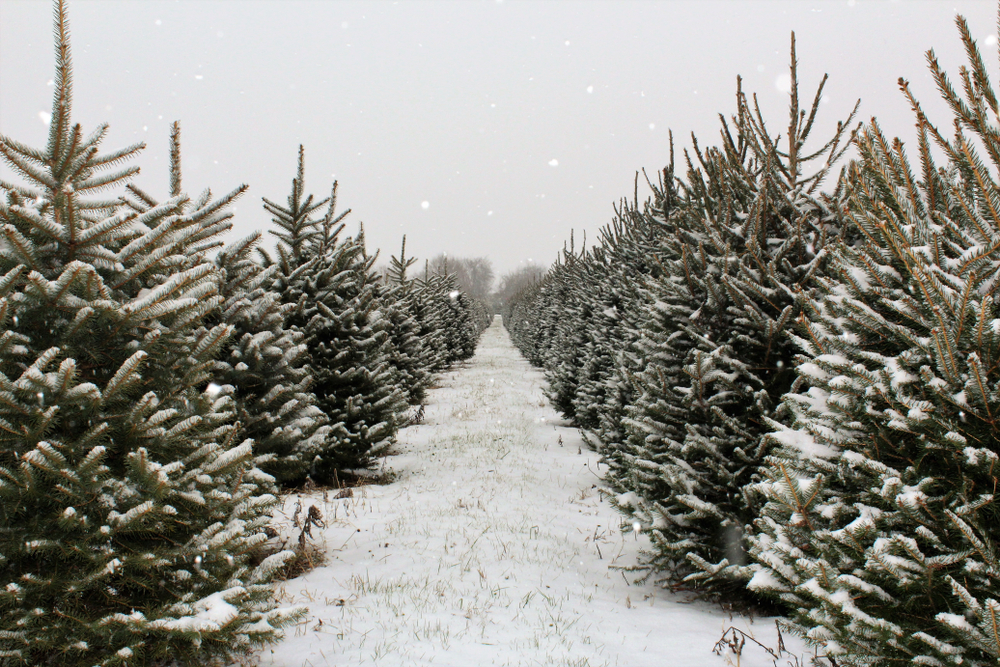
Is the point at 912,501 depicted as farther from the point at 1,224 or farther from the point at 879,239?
the point at 1,224

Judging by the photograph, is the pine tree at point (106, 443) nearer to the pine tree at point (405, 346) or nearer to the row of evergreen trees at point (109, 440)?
the row of evergreen trees at point (109, 440)

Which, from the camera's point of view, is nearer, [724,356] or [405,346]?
[724,356]

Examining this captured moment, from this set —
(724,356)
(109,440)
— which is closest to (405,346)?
(724,356)

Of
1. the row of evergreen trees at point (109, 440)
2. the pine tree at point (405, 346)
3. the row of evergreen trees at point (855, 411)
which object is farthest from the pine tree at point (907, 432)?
the pine tree at point (405, 346)

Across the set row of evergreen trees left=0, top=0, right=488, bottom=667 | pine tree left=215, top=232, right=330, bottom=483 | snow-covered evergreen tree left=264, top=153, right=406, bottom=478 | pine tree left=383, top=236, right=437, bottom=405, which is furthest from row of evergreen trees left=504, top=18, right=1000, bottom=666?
pine tree left=383, top=236, right=437, bottom=405

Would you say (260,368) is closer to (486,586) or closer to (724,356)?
(486,586)

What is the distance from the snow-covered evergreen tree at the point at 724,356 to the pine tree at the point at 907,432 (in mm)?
996

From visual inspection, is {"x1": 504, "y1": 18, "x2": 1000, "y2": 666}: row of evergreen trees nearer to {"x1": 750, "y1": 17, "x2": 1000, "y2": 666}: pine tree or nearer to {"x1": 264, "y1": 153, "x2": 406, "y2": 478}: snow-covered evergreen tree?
{"x1": 750, "y1": 17, "x2": 1000, "y2": 666}: pine tree

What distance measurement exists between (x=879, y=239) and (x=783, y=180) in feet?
7.51

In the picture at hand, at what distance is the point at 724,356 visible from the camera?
13.4 feet

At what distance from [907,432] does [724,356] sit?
5.47 ft

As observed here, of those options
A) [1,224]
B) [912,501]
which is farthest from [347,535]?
[912,501]

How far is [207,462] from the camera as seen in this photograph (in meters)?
2.90

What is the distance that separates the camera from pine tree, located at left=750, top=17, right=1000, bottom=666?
213 centimetres
